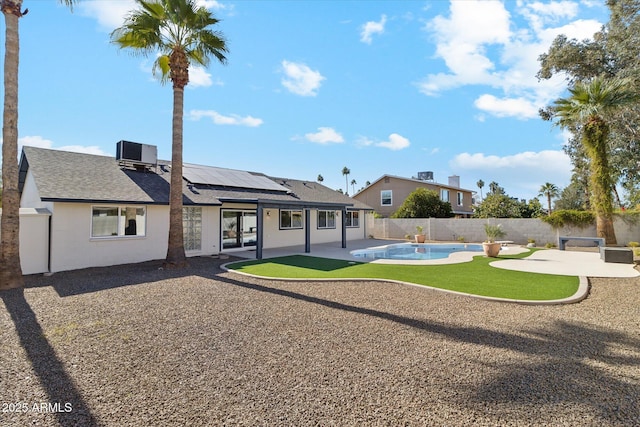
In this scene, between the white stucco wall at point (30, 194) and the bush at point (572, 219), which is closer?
the white stucco wall at point (30, 194)

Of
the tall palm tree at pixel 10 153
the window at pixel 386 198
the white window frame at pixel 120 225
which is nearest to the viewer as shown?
the tall palm tree at pixel 10 153

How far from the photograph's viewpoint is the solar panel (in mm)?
16516

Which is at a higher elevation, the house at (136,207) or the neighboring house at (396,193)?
the neighboring house at (396,193)

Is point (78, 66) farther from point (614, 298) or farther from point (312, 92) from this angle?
point (614, 298)

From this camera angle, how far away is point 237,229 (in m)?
16.5

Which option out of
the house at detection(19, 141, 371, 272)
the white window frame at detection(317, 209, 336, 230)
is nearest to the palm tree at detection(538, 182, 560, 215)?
the white window frame at detection(317, 209, 336, 230)

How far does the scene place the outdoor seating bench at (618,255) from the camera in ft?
39.7

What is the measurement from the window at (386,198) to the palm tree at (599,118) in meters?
18.5

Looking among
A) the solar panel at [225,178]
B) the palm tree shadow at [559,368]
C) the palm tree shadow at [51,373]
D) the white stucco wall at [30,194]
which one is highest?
the solar panel at [225,178]

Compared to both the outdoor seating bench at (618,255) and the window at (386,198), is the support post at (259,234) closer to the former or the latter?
the outdoor seating bench at (618,255)

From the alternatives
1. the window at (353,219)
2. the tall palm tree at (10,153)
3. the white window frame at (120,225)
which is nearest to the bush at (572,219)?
the window at (353,219)

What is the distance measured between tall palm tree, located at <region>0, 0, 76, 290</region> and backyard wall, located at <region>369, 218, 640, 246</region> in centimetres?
2182

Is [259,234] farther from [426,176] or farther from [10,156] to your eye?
[426,176]

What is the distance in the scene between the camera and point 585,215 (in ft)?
60.2
